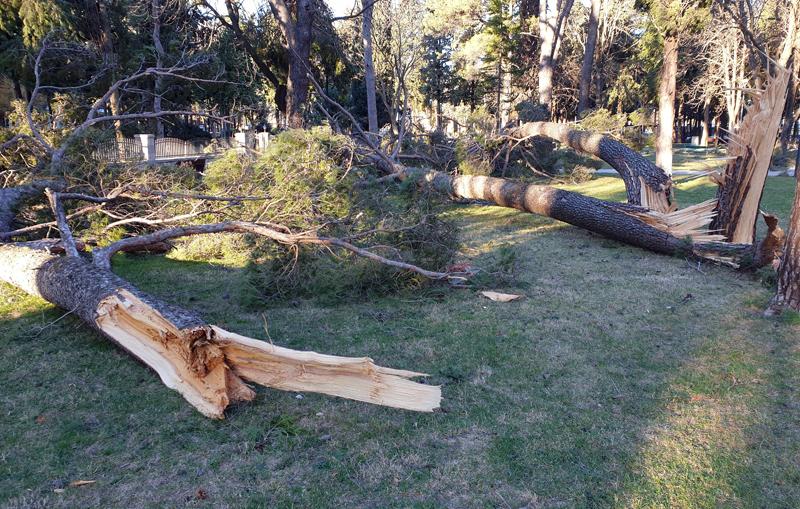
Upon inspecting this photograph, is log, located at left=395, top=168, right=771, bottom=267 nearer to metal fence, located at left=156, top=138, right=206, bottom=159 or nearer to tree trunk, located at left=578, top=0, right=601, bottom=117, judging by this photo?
tree trunk, located at left=578, top=0, right=601, bottom=117

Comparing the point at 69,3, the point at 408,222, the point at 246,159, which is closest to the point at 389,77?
the point at 69,3

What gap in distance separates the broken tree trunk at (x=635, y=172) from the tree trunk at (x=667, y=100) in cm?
270

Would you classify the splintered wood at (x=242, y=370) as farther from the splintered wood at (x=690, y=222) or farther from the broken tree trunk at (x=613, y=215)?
the splintered wood at (x=690, y=222)

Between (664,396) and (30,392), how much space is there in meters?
4.09

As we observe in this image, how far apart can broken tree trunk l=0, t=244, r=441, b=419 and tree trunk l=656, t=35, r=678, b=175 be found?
10728mm

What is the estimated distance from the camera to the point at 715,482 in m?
2.60

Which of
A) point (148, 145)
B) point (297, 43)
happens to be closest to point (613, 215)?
point (297, 43)

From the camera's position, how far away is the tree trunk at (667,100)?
11.6 metres

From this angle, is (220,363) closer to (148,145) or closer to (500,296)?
(500,296)

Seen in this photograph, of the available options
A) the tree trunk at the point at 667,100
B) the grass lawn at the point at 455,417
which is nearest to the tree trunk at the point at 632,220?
the grass lawn at the point at 455,417

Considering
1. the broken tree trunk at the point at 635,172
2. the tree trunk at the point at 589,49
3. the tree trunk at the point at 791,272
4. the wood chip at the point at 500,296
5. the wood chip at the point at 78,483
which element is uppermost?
the tree trunk at the point at 589,49

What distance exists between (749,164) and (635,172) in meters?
2.04

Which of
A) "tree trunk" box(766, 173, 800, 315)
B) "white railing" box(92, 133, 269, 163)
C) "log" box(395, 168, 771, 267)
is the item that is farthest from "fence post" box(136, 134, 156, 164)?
"tree trunk" box(766, 173, 800, 315)

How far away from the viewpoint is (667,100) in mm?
11945
